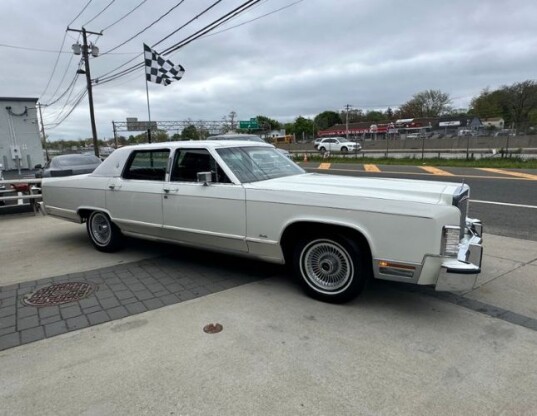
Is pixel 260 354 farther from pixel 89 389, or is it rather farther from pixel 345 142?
pixel 345 142

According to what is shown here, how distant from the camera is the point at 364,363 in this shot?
9.20 feet

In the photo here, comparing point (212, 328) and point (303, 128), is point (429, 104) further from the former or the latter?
point (212, 328)

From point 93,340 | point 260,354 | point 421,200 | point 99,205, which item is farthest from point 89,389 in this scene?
point 99,205

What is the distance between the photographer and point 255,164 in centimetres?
458

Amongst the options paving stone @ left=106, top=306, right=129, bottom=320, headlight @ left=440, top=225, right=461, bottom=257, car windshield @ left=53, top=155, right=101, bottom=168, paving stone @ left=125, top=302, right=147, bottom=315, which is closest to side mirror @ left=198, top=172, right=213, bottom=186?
paving stone @ left=125, top=302, right=147, bottom=315

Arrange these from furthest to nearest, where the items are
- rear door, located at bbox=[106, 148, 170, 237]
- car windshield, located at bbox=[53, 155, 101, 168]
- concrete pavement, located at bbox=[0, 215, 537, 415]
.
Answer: car windshield, located at bbox=[53, 155, 101, 168], rear door, located at bbox=[106, 148, 170, 237], concrete pavement, located at bbox=[0, 215, 537, 415]

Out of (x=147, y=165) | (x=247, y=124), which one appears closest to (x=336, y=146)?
(x=247, y=124)

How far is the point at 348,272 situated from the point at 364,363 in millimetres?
978

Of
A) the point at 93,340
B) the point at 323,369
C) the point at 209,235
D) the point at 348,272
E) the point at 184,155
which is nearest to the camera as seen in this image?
the point at 323,369

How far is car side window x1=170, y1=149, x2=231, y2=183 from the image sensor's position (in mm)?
4391

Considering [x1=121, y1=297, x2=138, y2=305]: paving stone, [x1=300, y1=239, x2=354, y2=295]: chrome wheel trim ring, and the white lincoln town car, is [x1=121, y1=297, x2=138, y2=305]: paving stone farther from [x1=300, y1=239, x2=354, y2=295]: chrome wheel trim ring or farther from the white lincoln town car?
[x1=300, y1=239, x2=354, y2=295]: chrome wheel trim ring

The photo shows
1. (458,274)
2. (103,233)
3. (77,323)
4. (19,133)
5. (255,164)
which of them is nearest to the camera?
(458,274)

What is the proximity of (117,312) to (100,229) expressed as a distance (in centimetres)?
245

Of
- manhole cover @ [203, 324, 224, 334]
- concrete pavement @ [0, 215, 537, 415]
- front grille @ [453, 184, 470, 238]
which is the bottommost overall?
concrete pavement @ [0, 215, 537, 415]
